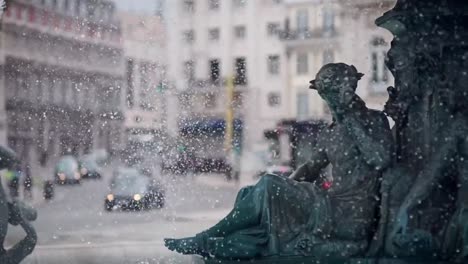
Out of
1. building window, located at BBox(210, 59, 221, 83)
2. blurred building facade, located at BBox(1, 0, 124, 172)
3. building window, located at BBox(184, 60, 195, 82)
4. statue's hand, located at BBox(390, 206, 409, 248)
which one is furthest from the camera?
blurred building facade, located at BBox(1, 0, 124, 172)

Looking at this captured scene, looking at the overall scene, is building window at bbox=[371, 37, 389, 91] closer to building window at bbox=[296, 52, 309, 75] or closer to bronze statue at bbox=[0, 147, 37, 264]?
building window at bbox=[296, 52, 309, 75]

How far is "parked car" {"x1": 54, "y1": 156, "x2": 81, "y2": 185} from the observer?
2861 centimetres

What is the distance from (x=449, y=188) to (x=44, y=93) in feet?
105

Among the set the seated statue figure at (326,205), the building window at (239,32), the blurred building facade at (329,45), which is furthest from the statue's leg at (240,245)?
the building window at (239,32)

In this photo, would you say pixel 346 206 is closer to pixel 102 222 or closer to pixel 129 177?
pixel 102 222

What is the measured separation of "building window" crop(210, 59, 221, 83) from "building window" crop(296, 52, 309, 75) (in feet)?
8.89

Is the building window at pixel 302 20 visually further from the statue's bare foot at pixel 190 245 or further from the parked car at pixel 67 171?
the statue's bare foot at pixel 190 245

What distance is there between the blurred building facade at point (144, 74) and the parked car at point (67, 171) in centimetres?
212

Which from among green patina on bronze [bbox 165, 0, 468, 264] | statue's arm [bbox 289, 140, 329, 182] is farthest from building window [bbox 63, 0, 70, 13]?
green patina on bronze [bbox 165, 0, 468, 264]

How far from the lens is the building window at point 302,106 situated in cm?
2812

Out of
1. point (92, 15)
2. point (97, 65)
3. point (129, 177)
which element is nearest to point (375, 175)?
point (129, 177)

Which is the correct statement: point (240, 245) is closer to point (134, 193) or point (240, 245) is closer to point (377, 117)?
point (377, 117)

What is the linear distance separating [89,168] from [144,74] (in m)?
3.42

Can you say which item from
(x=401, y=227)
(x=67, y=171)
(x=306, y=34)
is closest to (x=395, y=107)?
(x=401, y=227)
